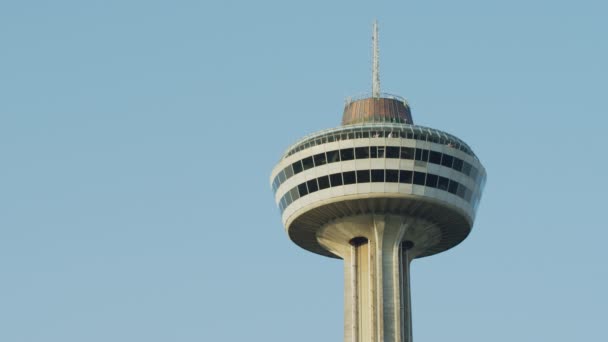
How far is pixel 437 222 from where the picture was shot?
5699 inches

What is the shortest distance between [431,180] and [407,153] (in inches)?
155

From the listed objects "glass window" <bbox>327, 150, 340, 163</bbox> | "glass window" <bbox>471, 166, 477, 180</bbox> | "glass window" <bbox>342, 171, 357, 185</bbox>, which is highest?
"glass window" <bbox>471, 166, 477, 180</bbox>

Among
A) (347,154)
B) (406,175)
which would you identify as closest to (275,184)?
(347,154)

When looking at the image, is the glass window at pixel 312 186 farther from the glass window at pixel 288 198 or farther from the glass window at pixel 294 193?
the glass window at pixel 288 198

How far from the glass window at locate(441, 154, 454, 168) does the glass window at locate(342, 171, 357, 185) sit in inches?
395

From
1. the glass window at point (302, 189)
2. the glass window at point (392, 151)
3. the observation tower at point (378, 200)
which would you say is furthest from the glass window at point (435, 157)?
the glass window at point (302, 189)

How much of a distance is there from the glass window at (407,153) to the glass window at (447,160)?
358 centimetres

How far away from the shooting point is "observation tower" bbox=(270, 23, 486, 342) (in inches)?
5507

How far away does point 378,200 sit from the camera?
14000 cm

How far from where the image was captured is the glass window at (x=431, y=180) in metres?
140

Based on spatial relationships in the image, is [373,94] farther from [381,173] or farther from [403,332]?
[403,332]

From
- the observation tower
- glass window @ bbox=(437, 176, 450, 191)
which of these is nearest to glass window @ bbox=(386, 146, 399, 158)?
the observation tower

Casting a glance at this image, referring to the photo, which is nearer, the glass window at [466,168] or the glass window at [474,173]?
the glass window at [466,168]

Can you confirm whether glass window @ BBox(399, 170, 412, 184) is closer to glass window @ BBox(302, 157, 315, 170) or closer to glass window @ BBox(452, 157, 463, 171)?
glass window @ BBox(452, 157, 463, 171)
